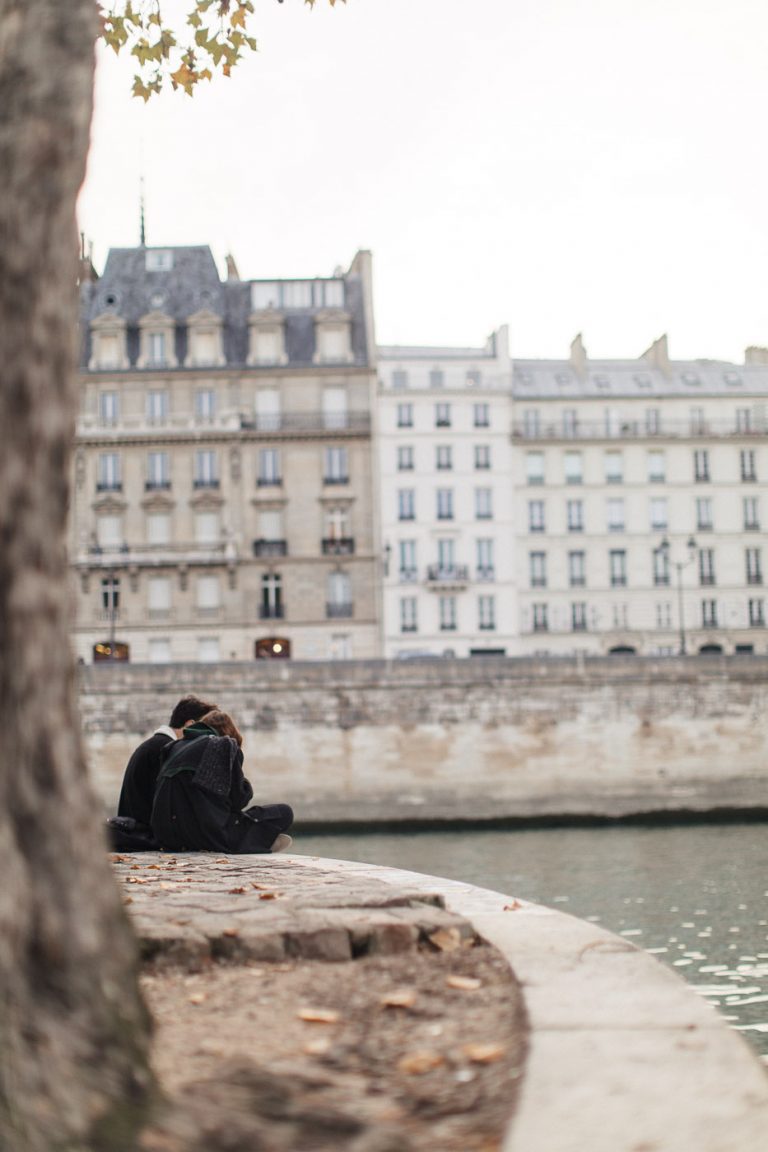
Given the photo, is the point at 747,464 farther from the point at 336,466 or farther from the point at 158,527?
the point at 158,527

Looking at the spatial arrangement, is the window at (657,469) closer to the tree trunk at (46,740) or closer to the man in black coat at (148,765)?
the man in black coat at (148,765)

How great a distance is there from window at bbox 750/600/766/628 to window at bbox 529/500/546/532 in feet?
28.3

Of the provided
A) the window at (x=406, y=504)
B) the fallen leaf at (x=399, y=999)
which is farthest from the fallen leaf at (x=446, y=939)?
the window at (x=406, y=504)

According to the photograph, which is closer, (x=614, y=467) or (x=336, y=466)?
(x=336, y=466)

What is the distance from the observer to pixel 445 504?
4872 cm

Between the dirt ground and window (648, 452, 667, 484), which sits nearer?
the dirt ground

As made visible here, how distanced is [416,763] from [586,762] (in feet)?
13.9

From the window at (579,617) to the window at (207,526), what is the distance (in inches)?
547

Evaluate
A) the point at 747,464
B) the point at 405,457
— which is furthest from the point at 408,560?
the point at 747,464

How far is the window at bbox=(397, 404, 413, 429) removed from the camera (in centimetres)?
4894

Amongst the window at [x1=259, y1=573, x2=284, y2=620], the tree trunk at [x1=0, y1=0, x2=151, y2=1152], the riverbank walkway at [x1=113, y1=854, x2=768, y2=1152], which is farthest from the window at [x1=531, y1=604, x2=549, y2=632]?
the tree trunk at [x1=0, y1=0, x2=151, y2=1152]

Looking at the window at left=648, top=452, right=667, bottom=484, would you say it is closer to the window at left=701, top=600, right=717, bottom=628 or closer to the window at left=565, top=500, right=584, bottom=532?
the window at left=565, top=500, right=584, bottom=532

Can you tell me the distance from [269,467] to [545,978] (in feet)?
142

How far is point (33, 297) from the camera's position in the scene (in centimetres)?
299
